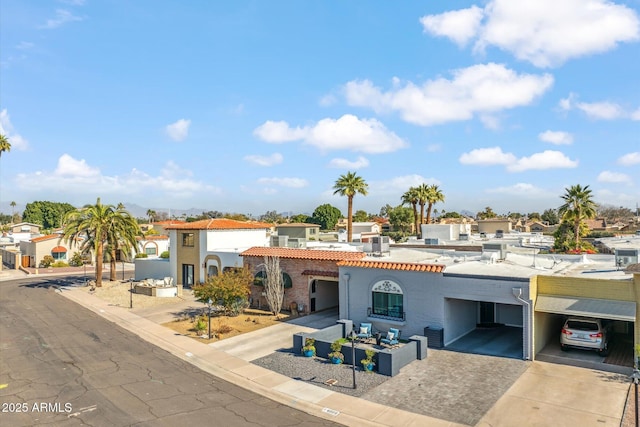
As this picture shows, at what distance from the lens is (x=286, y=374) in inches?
771

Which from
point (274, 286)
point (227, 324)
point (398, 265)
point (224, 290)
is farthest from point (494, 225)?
point (224, 290)

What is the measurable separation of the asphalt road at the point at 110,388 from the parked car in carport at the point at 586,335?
13.6 m

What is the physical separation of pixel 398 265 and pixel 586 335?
9652 mm

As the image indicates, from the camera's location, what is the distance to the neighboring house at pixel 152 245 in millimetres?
74438

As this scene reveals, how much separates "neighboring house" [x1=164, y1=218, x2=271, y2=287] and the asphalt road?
13.5 metres

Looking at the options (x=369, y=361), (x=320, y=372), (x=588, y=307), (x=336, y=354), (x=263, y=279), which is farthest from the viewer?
(x=263, y=279)

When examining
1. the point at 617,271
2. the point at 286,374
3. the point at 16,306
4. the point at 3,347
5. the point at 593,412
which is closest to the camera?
the point at 593,412

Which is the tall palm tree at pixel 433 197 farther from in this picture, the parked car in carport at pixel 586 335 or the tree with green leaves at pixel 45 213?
the tree with green leaves at pixel 45 213

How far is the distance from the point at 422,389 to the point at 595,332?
9.64 metres

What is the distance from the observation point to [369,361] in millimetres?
19562

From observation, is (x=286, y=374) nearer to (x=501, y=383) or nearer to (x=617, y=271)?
(x=501, y=383)

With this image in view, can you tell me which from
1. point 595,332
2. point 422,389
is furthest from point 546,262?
point 422,389

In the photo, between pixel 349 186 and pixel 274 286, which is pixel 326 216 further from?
pixel 274 286

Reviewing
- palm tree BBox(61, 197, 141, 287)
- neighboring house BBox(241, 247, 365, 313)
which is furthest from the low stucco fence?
palm tree BBox(61, 197, 141, 287)
